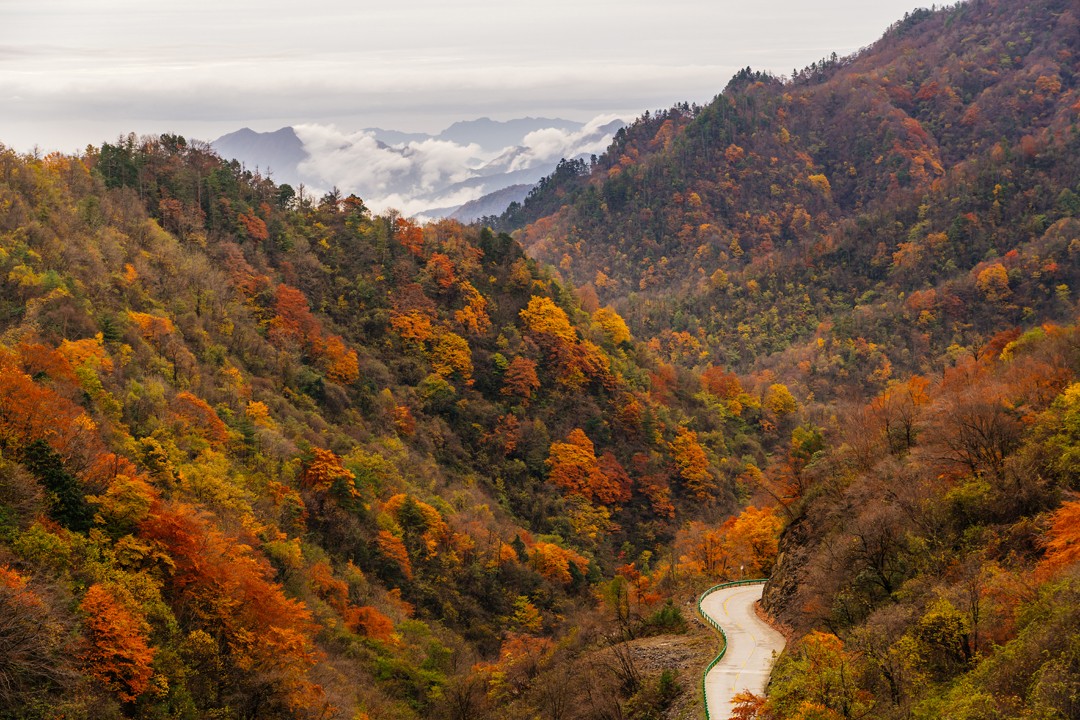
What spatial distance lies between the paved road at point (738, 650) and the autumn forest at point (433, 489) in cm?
110

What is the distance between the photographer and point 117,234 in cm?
6138

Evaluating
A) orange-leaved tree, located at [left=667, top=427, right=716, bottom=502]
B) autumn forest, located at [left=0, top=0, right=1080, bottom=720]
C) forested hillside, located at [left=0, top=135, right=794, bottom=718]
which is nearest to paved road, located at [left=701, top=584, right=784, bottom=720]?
autumn forest, located at [left=0, top=0, right=1080, bottom=720]

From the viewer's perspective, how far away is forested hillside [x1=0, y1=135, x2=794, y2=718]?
107 feet

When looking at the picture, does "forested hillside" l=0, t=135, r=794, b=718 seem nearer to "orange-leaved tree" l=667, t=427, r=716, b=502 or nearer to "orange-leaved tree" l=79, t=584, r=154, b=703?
"orange-leaved tree" l=79, t=584, r=154, b=703

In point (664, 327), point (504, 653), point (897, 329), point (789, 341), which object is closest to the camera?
point (504, 653)

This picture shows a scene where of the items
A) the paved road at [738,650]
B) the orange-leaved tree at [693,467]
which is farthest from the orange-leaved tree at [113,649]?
the orange-leaved tree at [693,467]

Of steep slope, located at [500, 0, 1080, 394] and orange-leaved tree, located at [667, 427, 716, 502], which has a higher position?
steep slope, located at [500, 0, 1080, 394]

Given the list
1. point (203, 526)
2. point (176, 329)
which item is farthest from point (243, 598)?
point (176, 329)

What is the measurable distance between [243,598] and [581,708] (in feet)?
47.3

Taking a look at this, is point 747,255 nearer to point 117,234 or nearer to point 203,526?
point 117,234

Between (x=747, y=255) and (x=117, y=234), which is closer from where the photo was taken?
(x=117, y=234)

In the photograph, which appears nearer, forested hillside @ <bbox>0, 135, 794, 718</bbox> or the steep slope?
forested hillside @ <bbox>0, 135, 794, 718</bbox>

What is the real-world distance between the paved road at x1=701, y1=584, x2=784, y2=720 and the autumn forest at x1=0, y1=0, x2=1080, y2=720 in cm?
110

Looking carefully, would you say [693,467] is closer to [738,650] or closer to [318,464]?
[318,464]
